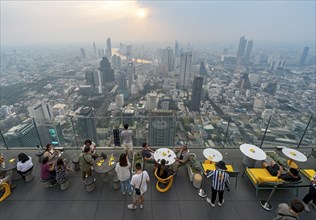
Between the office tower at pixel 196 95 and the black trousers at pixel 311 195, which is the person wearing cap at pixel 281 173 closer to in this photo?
the black trousers at pixel 311 195

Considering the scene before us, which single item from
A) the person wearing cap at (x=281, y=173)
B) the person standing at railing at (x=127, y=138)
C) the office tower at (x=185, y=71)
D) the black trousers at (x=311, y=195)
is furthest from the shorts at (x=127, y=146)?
the office tower at (x=185, y=71)

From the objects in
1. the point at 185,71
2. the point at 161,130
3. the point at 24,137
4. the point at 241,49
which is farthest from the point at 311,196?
the point at 241,49

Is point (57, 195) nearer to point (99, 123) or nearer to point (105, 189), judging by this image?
point (105, 189)

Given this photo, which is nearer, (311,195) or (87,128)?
(311,195)

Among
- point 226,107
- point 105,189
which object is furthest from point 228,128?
point 226,107

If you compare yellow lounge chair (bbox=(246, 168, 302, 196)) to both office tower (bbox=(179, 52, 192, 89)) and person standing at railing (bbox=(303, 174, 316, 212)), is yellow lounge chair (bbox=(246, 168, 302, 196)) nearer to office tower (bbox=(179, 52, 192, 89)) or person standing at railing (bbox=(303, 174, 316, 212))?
person standing at railing (bbox=(303, 174, 316, 212))

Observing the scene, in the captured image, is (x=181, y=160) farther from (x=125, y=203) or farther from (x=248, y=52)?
(x=248, y=52)
